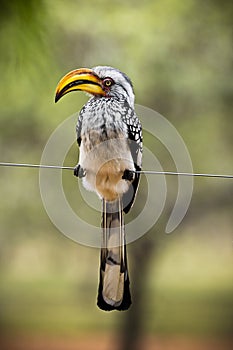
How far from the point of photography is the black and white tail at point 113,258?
1.69 metres

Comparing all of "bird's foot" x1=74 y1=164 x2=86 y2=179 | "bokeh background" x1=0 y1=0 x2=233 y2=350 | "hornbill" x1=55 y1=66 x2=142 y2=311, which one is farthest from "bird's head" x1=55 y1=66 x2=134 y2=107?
"bokeh background" x1=0 y1=0 x2=233 y2=350

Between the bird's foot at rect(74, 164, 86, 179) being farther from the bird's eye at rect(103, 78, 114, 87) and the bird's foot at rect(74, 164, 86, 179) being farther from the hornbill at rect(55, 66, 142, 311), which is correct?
the bird's eye at rect(103, 78, 114, 87)

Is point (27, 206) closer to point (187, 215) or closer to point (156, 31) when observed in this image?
point (187, 215)

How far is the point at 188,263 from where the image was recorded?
2303 millimetres

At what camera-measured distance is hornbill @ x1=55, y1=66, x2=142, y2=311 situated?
164 centimetres

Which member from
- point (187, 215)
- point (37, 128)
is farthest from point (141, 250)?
point (37, 128)

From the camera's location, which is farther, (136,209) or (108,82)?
(136,209)

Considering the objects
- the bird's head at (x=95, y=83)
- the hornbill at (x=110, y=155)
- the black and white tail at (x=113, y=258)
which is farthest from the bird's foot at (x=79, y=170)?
the bird's head at (x=95, y=83)

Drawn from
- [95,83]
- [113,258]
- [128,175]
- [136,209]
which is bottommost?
[113,258]

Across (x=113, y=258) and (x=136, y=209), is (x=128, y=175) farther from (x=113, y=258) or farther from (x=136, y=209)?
(x=136, y=209)

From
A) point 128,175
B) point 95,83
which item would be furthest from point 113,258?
point 95,83

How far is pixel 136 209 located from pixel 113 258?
0.59m

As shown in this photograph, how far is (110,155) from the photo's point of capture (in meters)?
1.63

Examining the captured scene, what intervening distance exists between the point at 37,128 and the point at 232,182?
0.84 m
